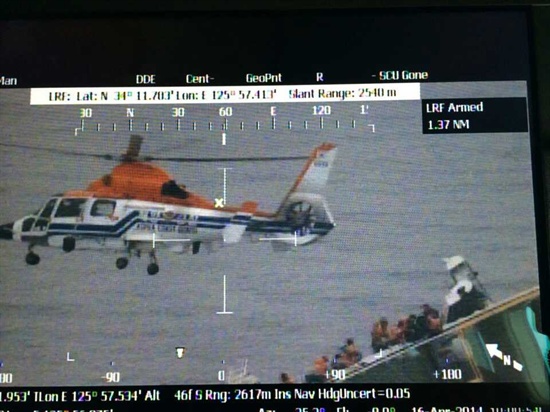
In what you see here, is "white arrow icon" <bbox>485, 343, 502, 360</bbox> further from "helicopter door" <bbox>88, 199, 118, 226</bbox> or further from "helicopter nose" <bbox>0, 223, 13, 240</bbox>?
"helicopter nose" <bbox>0, 223, 13, 240</bbox>

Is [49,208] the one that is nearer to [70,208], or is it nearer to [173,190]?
[70,208]

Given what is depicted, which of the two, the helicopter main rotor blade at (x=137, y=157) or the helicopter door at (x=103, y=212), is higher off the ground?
the helicopter main rotor blade at (x=137, y=157)

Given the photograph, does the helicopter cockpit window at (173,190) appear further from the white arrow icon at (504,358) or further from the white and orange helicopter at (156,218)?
the white arrow icon at (504,358)

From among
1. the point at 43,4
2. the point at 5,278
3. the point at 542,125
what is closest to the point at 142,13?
the point at 43,4

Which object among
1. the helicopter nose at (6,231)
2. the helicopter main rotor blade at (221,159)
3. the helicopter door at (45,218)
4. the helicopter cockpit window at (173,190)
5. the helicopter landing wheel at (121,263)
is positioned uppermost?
the helicopter main rotor blade at (221,159)

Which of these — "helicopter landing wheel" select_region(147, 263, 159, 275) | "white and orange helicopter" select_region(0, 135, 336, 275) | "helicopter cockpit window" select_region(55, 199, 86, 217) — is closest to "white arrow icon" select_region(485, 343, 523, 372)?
"white and orange helicopter" select_region(0, 135, 336, 275)
